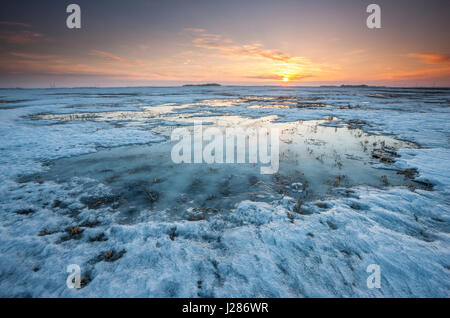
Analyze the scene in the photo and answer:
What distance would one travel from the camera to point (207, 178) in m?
6.74

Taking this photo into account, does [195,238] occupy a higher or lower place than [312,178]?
lower

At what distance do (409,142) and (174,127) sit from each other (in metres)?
→ 14.8

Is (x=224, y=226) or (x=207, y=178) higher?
(x=207, y=178)

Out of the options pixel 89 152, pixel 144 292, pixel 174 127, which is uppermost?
pixel 174 127

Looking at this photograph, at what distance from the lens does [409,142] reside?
35.3 feet

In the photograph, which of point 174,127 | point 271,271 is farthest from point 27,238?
point 174,127

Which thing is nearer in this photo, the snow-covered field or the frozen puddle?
the snow-covered field

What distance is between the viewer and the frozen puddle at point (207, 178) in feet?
17.1

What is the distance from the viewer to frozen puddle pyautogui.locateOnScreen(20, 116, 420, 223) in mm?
5203

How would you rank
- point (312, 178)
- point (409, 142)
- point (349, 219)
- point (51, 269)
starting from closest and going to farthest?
1. point (51, 269)
2. point (349, 219)
3. point (312, 178)
4. point (409, 142)

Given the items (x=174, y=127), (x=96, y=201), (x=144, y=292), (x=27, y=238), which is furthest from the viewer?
(x=174, y=127)

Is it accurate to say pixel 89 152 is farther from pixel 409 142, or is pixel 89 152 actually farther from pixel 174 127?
pixel 409 142

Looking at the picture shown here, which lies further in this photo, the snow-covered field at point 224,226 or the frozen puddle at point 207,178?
the frozen puddle at point 207,178

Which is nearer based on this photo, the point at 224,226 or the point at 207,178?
the point at 224,226
